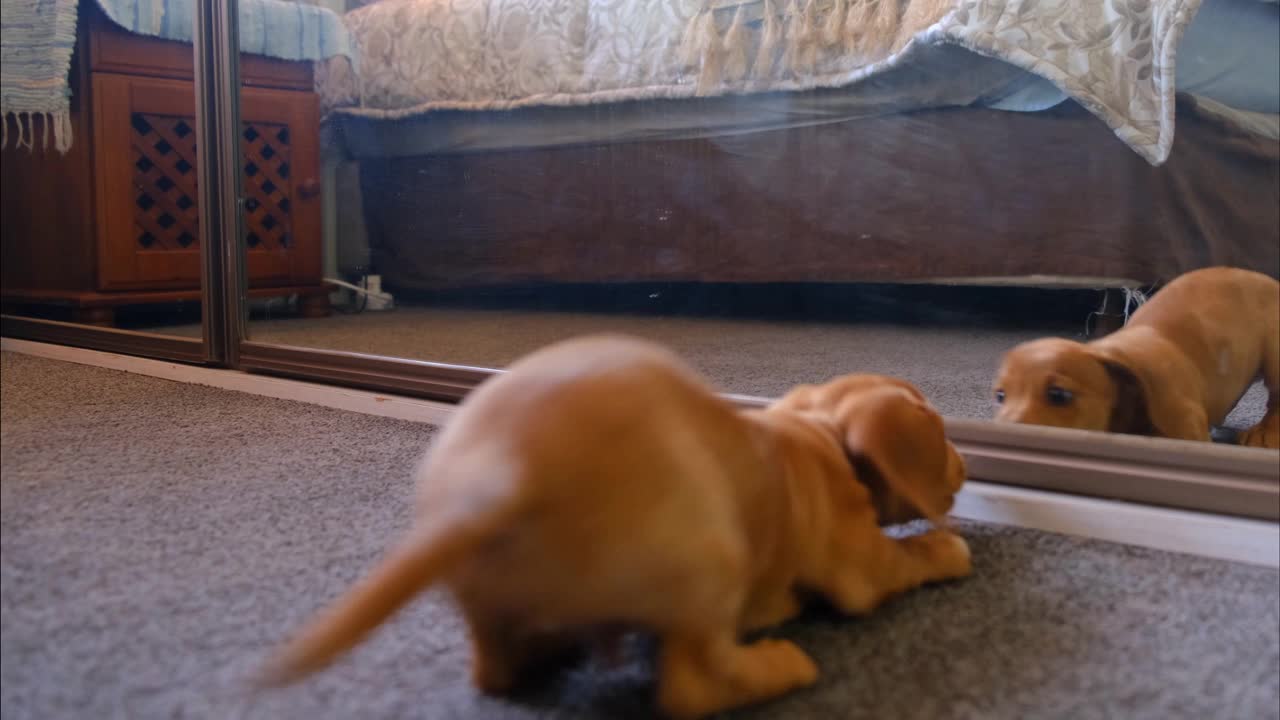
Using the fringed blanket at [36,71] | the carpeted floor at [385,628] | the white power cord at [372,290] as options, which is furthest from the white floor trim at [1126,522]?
the fringed blanket at [36,71]

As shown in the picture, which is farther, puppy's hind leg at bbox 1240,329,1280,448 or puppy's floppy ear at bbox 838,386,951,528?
puppy's hind leg at bbox 1240,329,1280,448

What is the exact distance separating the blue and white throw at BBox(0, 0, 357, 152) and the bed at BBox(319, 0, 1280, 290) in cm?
7

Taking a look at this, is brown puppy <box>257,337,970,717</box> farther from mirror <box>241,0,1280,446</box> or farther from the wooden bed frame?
the wooden bed frame

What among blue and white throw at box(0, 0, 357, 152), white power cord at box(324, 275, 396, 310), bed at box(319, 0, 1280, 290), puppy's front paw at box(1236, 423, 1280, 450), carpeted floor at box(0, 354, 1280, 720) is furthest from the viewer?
white power cord at box(324, 275, 396, 310)

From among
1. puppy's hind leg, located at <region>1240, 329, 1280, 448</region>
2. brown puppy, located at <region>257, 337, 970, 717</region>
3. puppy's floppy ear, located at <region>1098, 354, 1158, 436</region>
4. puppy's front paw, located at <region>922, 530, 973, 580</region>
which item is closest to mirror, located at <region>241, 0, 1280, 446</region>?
puppy's hind leg, located at <region>1240, 329, 1280, 448</region>

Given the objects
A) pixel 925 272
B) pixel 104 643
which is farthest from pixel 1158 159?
pixel 104 643

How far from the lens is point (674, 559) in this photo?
411 mm

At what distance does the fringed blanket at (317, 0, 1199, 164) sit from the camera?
3.41ft

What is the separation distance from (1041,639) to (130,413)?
923 mm

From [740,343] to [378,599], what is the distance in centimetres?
97

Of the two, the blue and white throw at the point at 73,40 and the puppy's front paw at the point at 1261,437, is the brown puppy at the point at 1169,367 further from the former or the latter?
the blue and white throw at the point at 73,40

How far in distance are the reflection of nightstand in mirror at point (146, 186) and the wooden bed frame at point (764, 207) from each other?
134mm

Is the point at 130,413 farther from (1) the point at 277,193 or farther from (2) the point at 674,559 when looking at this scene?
(2) the point at 674,559

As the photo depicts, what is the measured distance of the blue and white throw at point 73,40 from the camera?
1334 mm
